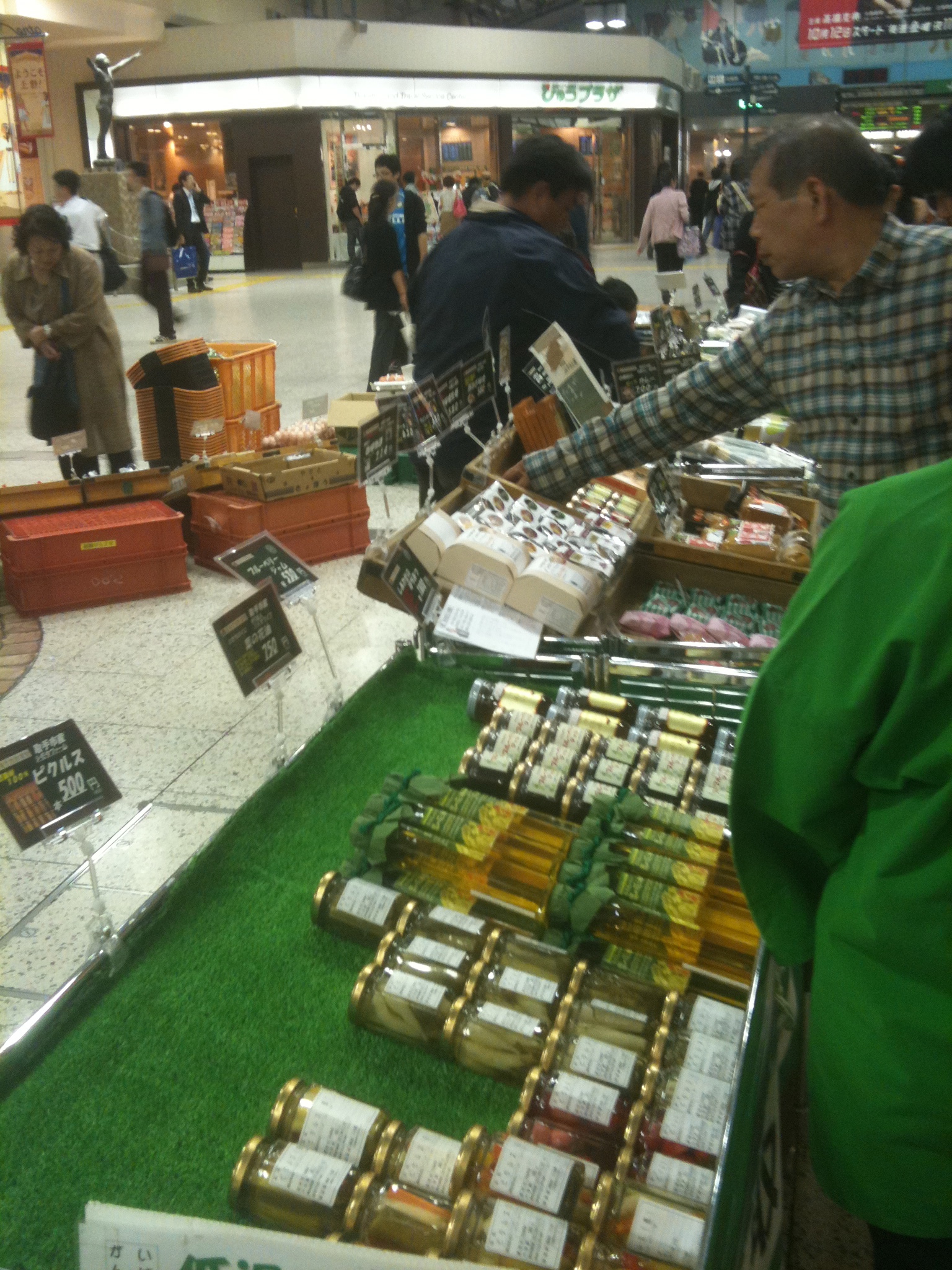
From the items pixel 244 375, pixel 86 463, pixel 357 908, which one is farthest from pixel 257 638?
pixel 244 375

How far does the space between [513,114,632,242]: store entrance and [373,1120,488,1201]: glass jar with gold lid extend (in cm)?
2631

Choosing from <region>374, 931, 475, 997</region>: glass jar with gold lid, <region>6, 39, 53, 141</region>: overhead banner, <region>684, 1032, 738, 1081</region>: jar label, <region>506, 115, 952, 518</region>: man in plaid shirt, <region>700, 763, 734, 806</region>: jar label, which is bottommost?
<region>684, 1032, 738, 1081</region>: jar label

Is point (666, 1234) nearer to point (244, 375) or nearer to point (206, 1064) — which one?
point (206, 1064)

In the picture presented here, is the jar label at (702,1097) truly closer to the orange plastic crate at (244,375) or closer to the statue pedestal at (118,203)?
the orange plastic crate at (244,375)

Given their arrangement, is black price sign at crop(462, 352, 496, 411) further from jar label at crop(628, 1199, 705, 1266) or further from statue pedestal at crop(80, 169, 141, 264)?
statue pedestal at crop(80, 169, 141, 264)

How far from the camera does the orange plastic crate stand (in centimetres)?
636

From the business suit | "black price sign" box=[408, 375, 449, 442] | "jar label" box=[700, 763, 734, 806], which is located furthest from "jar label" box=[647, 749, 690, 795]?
the business suit

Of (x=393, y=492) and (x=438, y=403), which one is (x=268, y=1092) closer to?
(x=438, y=403)

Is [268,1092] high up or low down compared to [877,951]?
down

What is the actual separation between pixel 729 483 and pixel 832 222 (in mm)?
1721

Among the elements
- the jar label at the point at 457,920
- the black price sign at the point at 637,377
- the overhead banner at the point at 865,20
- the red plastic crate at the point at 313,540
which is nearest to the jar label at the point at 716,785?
the jar label at the point at 457,920

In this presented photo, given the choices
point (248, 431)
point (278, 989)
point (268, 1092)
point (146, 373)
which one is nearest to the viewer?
point (268, 1092)

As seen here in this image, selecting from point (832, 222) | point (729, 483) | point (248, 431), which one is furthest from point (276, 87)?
point (832, 222)

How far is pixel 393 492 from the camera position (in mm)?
6613
